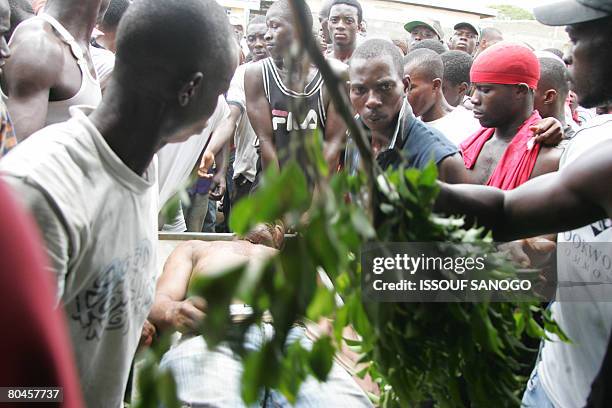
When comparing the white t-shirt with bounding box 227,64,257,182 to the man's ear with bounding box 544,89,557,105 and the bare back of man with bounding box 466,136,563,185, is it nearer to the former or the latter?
the man's ear with bounding box 544,89,557,105

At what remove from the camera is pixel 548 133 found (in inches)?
148

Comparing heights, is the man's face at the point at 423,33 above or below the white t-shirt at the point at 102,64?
below

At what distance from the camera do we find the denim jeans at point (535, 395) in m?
2.56

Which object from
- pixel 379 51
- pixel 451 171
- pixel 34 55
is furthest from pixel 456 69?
pixel 34 55

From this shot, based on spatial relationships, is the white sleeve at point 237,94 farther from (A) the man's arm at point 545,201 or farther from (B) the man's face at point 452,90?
(A) the man's arm at point 545,201

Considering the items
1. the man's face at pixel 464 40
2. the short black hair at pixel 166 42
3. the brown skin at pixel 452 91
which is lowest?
the man's face at pixel 464 40

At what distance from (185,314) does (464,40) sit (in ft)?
21.5

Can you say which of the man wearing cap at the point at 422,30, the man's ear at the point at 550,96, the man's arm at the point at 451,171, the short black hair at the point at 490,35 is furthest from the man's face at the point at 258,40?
the man's arm at the point at 451,171

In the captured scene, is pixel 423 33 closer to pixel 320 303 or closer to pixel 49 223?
pixel 49 223

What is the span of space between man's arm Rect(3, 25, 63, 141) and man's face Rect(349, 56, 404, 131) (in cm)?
149

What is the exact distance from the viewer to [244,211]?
1.06 metres

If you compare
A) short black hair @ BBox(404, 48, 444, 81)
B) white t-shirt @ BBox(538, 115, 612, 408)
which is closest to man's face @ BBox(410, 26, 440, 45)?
short black hair @ BBox(404, 48, 444, 81)

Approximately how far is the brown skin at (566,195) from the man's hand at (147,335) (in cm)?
170

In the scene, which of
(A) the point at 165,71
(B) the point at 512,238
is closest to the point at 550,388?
(B) the point at 512,238
